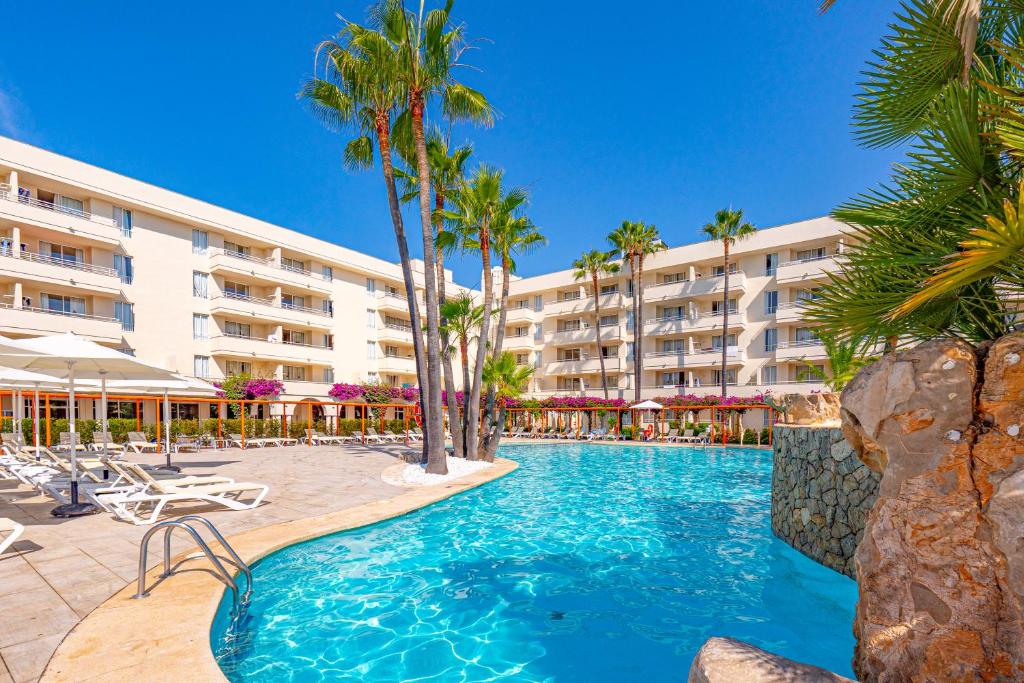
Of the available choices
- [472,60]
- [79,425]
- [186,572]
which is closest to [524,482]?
[186,572]

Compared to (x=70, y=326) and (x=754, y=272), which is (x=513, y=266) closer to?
(x=70, y=326)

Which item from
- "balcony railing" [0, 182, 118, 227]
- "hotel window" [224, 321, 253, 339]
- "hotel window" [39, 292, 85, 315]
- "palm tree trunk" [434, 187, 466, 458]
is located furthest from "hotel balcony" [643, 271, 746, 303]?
"hotel window" [39, 292, 85, 315]

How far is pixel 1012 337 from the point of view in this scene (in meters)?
2.74

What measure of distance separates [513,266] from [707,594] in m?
13.5

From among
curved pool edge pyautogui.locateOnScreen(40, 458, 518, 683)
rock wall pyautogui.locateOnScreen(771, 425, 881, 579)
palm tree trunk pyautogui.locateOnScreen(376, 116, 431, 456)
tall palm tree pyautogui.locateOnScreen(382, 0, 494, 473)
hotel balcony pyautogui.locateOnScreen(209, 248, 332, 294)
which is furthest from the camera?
hotel balcony pyautogui.locateOnScreen(209, 248, 332, 294)

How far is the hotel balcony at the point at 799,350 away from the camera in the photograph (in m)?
33.7

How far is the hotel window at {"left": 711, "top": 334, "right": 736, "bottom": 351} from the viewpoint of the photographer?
39.0 m

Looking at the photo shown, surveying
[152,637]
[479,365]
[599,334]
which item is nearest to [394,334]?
[599,334]

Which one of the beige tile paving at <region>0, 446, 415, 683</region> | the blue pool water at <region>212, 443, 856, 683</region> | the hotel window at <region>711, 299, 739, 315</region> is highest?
the hotel window at <region>711, 299, 739, 315</region>

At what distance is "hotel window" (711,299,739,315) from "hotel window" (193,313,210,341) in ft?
117

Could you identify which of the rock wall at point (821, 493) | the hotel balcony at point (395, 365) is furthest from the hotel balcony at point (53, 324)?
the rock wall at point (821, 493)

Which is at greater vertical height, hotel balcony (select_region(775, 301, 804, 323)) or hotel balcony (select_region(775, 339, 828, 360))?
hotel balcony (select_region(775, 301, 804, 323))

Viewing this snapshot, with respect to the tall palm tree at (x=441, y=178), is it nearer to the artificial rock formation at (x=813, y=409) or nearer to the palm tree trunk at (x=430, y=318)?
the palm tree trunk at (x=430, y=318)

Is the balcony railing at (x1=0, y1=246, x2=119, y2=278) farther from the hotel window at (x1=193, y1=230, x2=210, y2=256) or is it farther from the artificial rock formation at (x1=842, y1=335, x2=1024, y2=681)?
the artificial rock formation at (x1=842, y1=335, x2=1024, y2=681)
